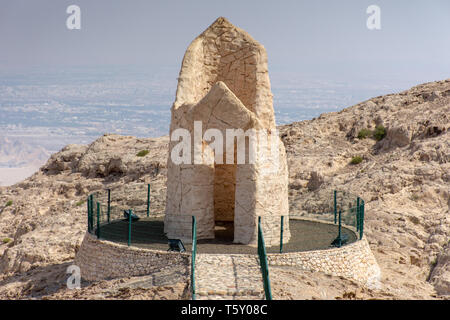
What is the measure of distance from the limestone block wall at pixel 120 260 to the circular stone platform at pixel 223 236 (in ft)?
1.39

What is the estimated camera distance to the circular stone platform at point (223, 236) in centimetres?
1647

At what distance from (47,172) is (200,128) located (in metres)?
24.2

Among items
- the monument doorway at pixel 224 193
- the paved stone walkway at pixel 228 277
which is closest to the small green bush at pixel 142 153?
the monument doorway at pixel 224 193

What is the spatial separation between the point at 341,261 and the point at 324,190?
41.0ft

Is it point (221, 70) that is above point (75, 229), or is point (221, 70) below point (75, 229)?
above

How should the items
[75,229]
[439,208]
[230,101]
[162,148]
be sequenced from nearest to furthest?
[230,101], [439,208], [75,229], [162,148]

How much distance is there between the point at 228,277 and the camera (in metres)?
A: 14.2

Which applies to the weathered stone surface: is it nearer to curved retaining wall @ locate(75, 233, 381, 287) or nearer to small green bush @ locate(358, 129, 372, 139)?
curved retaining wall @ locate(75, 233, 381, 287)

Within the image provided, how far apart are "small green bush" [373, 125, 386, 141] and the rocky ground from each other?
0.28 metres

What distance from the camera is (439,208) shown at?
981 inches

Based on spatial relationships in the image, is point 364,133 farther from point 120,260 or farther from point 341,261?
point 120,260

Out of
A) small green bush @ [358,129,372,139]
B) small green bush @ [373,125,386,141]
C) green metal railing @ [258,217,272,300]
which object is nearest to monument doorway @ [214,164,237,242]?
green metal railing @ [258,217,272,300]

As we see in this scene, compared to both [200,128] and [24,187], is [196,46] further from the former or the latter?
[24,187]
